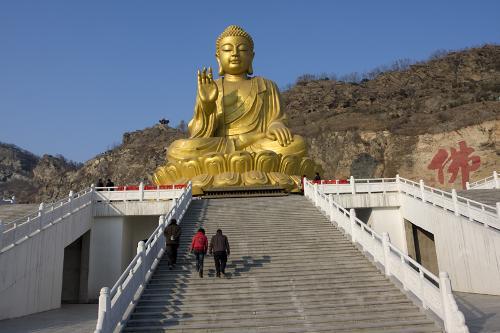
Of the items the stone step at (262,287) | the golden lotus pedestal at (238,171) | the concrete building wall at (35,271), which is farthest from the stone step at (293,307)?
the golden lotus pedestal at (238,171)

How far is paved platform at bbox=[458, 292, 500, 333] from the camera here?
16.8ft

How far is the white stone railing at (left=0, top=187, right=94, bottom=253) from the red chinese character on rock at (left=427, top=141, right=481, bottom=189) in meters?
23.3

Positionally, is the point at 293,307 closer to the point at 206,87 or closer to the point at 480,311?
the point at 480,311

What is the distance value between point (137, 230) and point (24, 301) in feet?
18.0

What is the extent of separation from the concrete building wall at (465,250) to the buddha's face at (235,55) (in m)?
10.5

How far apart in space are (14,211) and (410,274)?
10.7 m

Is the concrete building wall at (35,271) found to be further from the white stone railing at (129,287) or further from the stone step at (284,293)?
the stone step at (284,293)

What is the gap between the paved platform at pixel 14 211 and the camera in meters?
11.2

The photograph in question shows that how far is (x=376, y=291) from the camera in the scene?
6.34 metres

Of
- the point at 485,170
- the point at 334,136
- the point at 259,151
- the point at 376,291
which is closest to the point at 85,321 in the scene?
the point at 376,291


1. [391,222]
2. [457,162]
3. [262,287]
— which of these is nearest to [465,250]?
[391,222]

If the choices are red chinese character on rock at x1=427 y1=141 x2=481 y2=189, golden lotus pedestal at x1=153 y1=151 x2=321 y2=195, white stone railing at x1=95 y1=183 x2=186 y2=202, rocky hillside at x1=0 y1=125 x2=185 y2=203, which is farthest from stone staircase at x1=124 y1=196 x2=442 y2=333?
rocky hillside at x1=0 y1=125 x2=185 y2=203

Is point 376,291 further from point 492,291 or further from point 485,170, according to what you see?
point 485,170

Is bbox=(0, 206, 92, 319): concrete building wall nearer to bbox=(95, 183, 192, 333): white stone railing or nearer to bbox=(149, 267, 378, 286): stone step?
bbox=(95, 183, 192, 333): white stone railing
